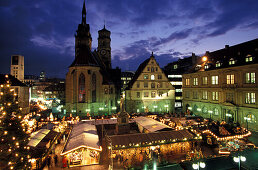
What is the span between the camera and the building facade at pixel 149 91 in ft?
129

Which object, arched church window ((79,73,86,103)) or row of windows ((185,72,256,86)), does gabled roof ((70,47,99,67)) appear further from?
row of windows ((185,72,256,86))

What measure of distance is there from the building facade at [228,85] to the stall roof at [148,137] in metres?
15.2

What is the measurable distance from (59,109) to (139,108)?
29068mm

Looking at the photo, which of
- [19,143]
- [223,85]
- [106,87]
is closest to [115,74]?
[106,87]

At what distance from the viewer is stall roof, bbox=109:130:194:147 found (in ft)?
49.4

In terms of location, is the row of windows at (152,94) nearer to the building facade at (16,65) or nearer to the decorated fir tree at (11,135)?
the decorated fir tree at (11,135)

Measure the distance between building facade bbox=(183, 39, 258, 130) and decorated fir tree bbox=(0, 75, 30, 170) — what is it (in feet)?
99.7

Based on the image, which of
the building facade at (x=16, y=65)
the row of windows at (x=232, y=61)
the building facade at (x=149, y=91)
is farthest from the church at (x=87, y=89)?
the building facade at (x=16, y=65)

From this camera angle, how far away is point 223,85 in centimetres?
3055

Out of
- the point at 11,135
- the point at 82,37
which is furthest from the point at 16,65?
the point at 11,135

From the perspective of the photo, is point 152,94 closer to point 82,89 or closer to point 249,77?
point 82,89

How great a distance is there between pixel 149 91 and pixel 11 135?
3283 cm

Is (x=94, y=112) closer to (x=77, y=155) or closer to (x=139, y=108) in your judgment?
(x=139, y=108)

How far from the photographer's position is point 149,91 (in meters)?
40.1
